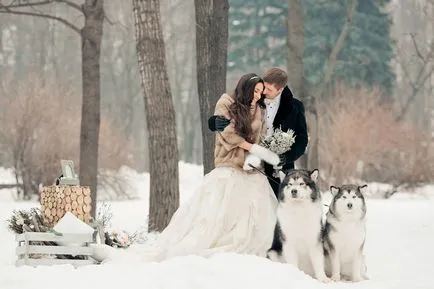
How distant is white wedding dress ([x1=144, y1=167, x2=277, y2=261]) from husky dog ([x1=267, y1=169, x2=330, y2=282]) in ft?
1.92

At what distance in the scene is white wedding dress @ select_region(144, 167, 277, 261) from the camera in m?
9.08

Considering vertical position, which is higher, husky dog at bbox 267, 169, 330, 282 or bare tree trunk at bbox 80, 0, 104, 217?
bare tree trunk at bbox 80, 0, 104, 217

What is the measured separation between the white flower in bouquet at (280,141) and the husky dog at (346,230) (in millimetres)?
714

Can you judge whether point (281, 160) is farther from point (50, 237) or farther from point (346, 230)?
point (50, 237)

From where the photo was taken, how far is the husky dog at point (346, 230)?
8469 millimetres

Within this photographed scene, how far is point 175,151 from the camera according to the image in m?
13.2

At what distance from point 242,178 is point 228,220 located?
0.46 metres

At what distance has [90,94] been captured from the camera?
51.4 ft

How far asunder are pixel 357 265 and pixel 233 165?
66.3 inches

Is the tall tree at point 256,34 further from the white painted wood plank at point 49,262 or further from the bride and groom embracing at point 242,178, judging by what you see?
the white painted wood plank at point 49,262

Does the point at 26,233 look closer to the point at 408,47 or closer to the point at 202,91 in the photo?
the point at 202,91

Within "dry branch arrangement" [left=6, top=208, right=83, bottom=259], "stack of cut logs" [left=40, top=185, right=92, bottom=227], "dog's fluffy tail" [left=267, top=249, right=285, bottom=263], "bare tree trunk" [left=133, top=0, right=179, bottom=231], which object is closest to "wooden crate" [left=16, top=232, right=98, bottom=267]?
"dry branch arrangement" [left=6, top=208, right=83, bottom=259]

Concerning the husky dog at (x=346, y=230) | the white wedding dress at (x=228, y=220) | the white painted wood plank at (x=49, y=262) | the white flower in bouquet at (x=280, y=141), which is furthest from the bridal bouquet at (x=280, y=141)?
the white painted wood plank at (x=49, y=262)

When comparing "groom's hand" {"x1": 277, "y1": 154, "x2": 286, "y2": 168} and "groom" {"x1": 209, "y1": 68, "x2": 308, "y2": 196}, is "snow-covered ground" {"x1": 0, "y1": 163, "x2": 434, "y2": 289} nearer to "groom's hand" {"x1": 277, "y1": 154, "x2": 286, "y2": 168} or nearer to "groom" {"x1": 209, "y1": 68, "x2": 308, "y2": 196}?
"groom's hand" {"x1": 277, "y1": 154, "x2": 286, "y2": 168}
